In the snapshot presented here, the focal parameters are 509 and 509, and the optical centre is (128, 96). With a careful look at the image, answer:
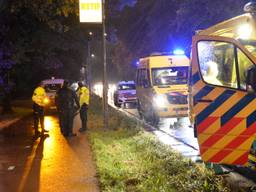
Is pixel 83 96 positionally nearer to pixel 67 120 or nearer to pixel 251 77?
pixel 67 120

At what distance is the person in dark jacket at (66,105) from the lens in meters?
15.6

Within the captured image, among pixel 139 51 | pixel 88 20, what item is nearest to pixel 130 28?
pixel 139 51

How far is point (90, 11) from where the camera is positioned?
16.5 metres

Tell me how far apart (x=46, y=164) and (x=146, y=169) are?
2.64 metres

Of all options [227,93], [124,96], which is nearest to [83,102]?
[227,93]

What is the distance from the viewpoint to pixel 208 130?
7891 mm

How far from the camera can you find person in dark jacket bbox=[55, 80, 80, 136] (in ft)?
51.1

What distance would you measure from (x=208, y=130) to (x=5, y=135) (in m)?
10.5

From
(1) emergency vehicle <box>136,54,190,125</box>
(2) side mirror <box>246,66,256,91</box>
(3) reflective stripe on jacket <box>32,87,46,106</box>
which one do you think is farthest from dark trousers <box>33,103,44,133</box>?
(2) side mirror <box>246,66,256,91</box>

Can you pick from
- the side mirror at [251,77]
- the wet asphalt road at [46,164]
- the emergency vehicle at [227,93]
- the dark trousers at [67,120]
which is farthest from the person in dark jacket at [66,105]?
the side mirror at [251,77]

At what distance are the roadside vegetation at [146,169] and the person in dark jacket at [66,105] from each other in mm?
2222

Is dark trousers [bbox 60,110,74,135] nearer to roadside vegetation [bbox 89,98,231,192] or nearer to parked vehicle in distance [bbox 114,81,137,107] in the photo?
Answer: roadside vegetation [bbox 89,98,231,192]

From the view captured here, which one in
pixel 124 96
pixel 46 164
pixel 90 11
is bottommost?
pixel 124 96

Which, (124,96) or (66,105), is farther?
(124,96)
